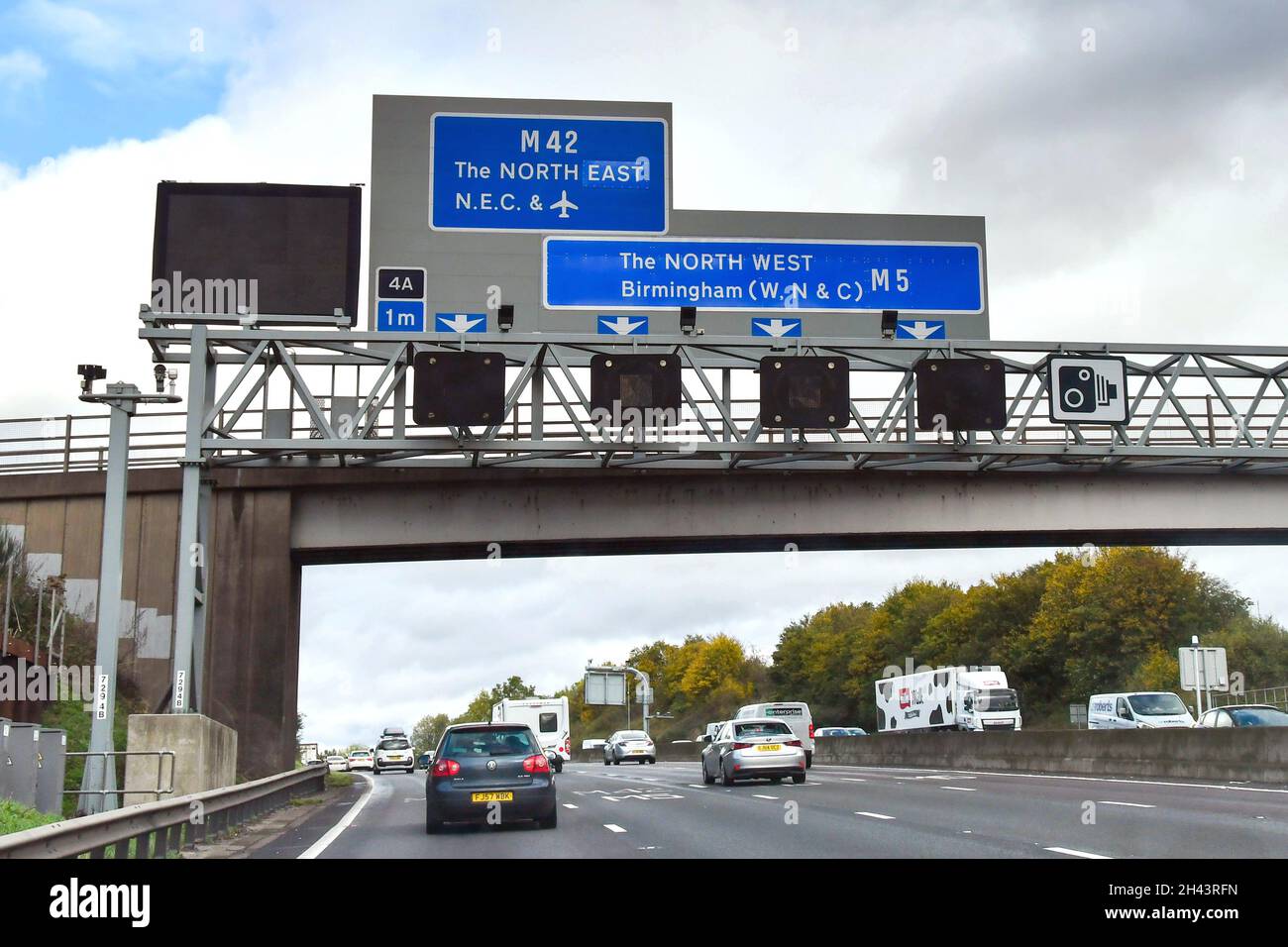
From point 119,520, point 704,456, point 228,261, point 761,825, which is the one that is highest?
point 228,261

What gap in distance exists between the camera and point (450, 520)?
30094 mm

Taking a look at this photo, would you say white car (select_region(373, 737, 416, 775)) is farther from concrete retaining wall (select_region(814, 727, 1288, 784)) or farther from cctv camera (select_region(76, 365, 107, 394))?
cctv camera (select_region(76, 365, 107, 394))

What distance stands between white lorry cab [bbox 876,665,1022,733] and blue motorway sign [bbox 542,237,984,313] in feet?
118

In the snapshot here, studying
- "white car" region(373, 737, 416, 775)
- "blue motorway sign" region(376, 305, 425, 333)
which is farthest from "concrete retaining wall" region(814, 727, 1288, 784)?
"white car" region(373, 737, 416, 775)

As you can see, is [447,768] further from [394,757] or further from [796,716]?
[394,757]

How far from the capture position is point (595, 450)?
23484 millimetres

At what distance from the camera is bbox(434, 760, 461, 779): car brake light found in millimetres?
19219

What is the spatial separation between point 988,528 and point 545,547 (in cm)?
925

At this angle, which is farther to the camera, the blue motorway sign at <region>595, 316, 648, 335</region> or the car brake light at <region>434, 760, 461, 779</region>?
the blue motorway sign at <region>595, 316, 648, 335</region>

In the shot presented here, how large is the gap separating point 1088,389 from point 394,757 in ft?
158
